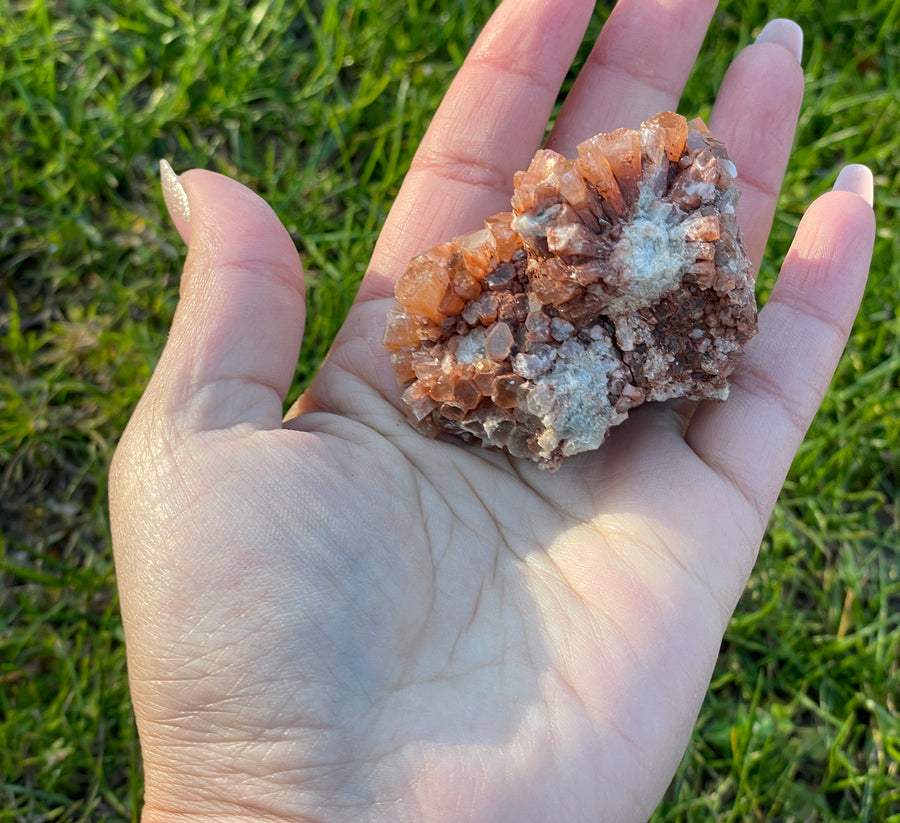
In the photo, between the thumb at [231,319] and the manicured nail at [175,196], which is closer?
the thumb at [231,319]

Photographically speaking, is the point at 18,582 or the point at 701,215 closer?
the point at 701,215

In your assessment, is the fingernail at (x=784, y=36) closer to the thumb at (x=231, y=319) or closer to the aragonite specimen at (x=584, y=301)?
the aragonite specimen at (x=584, y=301)

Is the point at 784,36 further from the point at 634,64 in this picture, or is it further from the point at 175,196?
the point at 175,196

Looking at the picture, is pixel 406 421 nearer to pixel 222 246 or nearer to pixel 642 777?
pixel 222 246

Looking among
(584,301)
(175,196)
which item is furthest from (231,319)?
(584,301)

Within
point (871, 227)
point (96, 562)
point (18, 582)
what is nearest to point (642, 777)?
point (871, 227)

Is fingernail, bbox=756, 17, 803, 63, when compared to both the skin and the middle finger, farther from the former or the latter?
the skin

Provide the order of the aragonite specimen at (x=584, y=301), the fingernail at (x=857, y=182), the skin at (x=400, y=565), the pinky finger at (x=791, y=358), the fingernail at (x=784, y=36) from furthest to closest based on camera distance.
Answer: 1. the fingernail at (x=784, y=36)
2. the fingernail at (x=857, y=182)
3. the pinky finger at (x=791, y=358)
4. the aragonite specimen at (x=584, y=301)
5. the skin at (x=400, y=565)

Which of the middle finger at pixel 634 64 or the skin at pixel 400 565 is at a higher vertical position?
the middle finger at pixel 634 64

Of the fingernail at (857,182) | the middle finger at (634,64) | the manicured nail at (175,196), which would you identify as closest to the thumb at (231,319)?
the manicured nail at (175,196)
